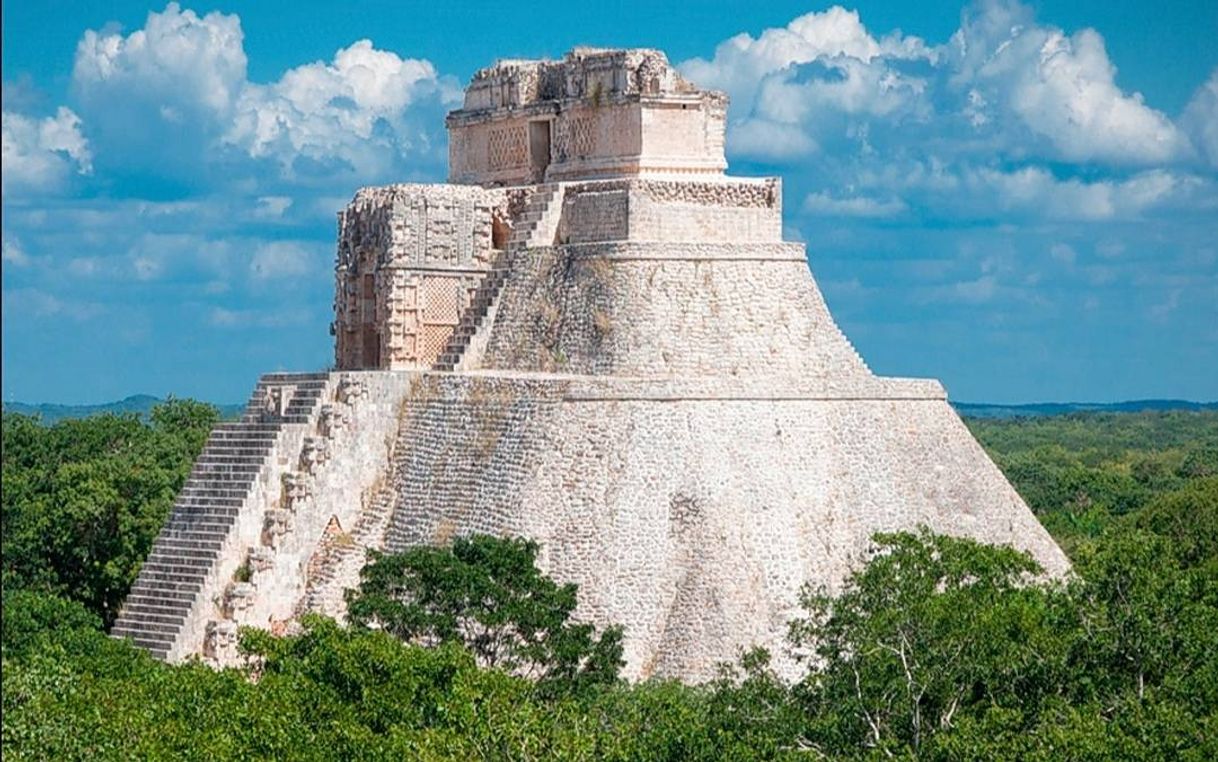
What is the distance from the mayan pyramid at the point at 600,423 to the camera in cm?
3397

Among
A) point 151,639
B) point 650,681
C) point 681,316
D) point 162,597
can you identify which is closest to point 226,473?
point 162,597

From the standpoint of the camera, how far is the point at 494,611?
106ft

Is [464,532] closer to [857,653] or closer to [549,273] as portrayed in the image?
[549,273]

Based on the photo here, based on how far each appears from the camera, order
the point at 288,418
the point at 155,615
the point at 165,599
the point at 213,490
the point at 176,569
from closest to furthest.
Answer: the point at 155,615
the point at 165,599
the point at 176,569
the point at 213,490
the point at 288,418

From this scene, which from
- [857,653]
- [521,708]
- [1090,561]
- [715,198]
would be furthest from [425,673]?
[715,198]

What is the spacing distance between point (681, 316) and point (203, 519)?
7.23 meters

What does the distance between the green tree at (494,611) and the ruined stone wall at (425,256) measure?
6149mm

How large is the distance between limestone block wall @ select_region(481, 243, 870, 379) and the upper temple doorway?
2.97 meters

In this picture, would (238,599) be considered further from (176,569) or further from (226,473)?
(226,473)

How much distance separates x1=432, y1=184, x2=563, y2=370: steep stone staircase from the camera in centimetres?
3806

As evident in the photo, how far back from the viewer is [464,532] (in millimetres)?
34688

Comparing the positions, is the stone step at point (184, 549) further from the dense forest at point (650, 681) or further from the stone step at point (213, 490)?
the dense forest at point (650, 681)

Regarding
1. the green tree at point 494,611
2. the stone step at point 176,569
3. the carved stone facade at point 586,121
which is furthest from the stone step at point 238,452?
the carved stone facade at point 586,121

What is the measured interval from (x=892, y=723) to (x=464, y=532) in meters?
9.21
